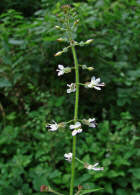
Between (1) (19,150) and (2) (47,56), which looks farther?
(2) (47,56)

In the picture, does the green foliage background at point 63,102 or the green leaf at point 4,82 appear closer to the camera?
the green foliage background at point 63,102

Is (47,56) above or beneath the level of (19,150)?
above

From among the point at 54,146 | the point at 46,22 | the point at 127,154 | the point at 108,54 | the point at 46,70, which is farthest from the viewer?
the point at 46,70

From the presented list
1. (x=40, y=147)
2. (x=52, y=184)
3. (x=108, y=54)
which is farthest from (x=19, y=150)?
(x=108, y=54)

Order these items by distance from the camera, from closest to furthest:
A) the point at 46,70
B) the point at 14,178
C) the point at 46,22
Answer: the point at 14,178 < the point at 46,22 < the point at 46,70

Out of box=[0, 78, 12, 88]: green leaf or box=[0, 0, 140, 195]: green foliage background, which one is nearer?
box=[0, 0, 140, 195]: green foliage background

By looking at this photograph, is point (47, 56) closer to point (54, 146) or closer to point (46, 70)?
point (46, 70)

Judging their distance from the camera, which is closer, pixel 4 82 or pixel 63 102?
pixel 4 82

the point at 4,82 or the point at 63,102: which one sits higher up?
the point at 4,82
